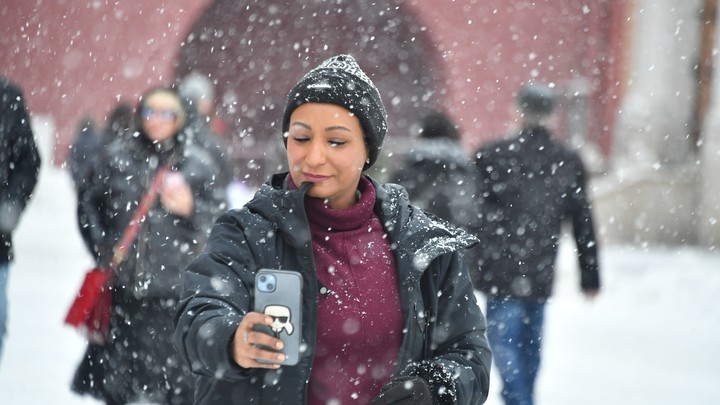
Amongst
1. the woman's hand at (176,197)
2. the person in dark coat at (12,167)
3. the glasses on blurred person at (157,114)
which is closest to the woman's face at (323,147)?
the woman's hand at (176,197)

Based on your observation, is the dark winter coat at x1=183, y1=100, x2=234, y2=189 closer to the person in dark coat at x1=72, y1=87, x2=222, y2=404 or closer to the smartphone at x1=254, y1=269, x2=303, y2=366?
the person in dark coat at x1=72, y1=87, x2=222, y2=404

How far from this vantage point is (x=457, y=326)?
246 cm

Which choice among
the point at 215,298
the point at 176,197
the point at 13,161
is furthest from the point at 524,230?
the point at 215,298

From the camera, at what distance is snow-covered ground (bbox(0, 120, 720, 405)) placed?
257 inches

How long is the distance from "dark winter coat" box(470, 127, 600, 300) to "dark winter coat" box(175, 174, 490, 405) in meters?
3.01

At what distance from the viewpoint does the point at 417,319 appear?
2.40 meters

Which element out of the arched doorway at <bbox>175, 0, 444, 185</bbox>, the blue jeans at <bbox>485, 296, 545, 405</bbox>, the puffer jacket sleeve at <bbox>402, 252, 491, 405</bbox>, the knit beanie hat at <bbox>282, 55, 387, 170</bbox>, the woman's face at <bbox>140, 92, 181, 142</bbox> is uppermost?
the arched doorway at <bbox>175, 0, 444, 185</bbox>

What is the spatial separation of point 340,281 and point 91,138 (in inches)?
426

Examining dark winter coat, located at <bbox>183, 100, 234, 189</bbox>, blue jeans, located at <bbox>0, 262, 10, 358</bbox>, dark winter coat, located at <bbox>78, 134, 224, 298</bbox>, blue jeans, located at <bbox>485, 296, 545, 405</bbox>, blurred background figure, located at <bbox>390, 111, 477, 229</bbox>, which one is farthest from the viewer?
blurred background figure, located at <bbox>390, 111, 477, 229</bbox>

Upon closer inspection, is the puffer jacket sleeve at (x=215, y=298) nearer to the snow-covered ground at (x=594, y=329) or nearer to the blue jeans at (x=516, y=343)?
the blue jeans at (x=516, y=343)

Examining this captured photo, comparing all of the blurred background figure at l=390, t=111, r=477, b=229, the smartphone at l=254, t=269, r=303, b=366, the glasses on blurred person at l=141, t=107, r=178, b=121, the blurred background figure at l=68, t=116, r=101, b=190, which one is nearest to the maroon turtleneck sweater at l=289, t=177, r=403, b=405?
the smartphone at l=254, t=269, r=303, b=366

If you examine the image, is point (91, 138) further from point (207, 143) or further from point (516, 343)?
point (516, 343)

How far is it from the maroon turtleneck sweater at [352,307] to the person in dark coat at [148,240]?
259cm

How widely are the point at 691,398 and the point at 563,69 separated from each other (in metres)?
10.7
